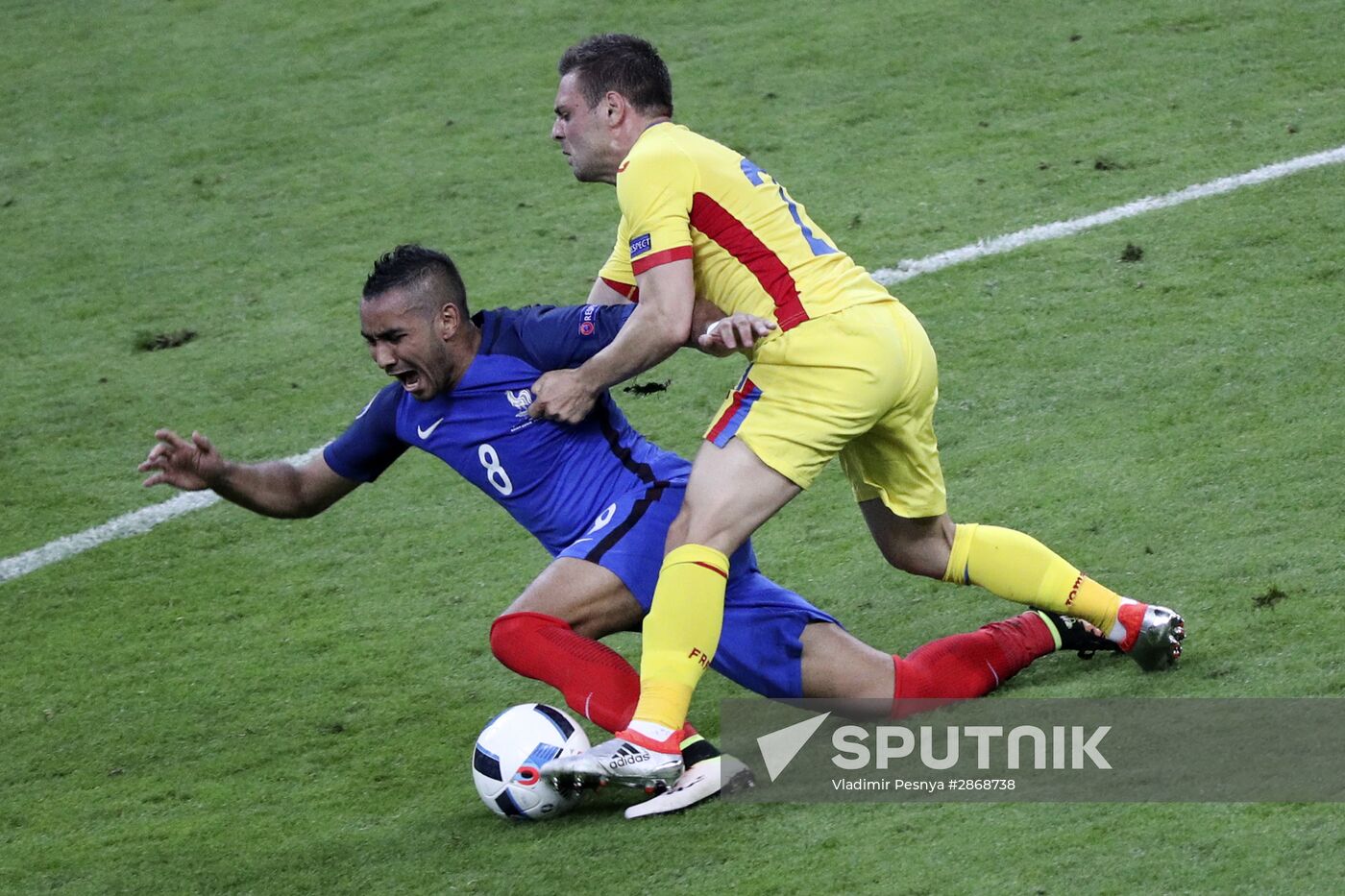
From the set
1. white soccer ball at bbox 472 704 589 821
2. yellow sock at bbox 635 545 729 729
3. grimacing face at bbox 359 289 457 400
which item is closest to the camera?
yellow sock at bbox 635 545 729 729

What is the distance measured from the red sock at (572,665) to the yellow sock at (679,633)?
19 cm

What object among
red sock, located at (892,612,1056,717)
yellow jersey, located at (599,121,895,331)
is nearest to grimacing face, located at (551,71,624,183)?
yellow jersey, located at (599,121,895,331)

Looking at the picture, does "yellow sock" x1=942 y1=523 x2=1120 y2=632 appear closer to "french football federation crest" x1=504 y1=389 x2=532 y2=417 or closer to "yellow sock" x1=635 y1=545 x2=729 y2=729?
"yellow sock" x1=635 y1=545 x2=729 y2=729

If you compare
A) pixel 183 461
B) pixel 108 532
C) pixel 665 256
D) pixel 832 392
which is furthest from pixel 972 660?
pixel 108 532

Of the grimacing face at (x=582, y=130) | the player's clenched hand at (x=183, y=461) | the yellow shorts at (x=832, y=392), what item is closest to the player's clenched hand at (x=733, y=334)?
the yellow shorts at (x=832, y=392)

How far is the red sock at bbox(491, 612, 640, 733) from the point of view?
13.0 feet

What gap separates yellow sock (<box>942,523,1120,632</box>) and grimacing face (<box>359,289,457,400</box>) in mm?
1369

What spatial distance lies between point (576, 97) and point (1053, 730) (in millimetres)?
1868

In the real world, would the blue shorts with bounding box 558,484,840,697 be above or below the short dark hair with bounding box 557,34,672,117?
below

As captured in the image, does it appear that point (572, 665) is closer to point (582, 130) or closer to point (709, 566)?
point (709, 566)

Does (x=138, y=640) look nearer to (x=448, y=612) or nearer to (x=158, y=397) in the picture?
(x=448, y=612)

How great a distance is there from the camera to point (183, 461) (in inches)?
172

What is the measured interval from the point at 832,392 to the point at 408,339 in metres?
1.06

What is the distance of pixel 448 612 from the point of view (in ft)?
17.4
